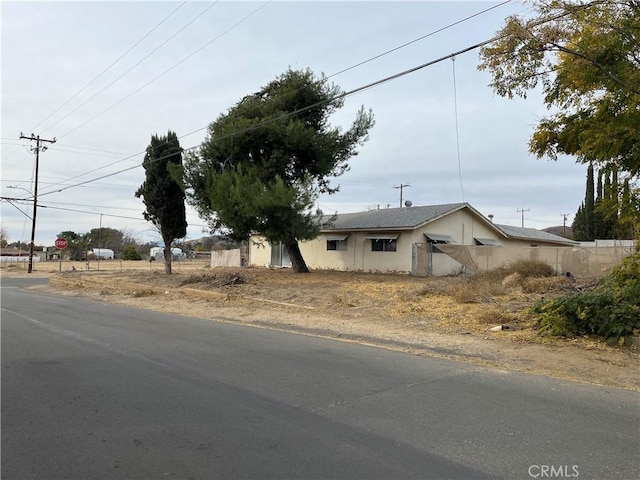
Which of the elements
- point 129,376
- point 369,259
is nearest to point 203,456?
point 129,376

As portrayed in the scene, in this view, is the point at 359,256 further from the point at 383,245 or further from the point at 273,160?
the point at 273,160

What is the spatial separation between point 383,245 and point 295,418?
2247 cm

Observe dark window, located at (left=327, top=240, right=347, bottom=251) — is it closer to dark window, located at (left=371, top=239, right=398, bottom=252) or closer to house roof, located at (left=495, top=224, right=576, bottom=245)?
dark window, located at (left=371, top=239, right=398, bottom=252)

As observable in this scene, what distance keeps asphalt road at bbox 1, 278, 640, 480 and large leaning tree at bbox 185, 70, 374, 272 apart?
12407 millimetres

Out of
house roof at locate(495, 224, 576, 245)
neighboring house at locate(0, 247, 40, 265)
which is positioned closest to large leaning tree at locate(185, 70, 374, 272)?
house roof at locate(495, 224, 576, 245)

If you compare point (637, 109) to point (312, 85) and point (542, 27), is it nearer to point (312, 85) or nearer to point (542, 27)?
point (542, 27)

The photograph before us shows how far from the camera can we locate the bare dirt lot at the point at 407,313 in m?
8.27

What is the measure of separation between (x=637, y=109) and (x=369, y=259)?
756 inches

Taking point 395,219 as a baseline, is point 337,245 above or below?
below

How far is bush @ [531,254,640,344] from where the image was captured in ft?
29.9

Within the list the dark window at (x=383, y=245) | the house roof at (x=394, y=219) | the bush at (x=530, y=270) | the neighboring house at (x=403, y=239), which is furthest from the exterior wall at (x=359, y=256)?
the bush at (x=530, y=270)

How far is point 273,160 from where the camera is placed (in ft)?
73.3

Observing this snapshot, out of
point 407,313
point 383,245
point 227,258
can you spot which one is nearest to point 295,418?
point 407,313

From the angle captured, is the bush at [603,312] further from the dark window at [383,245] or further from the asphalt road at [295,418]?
the dark window at [383,245]
